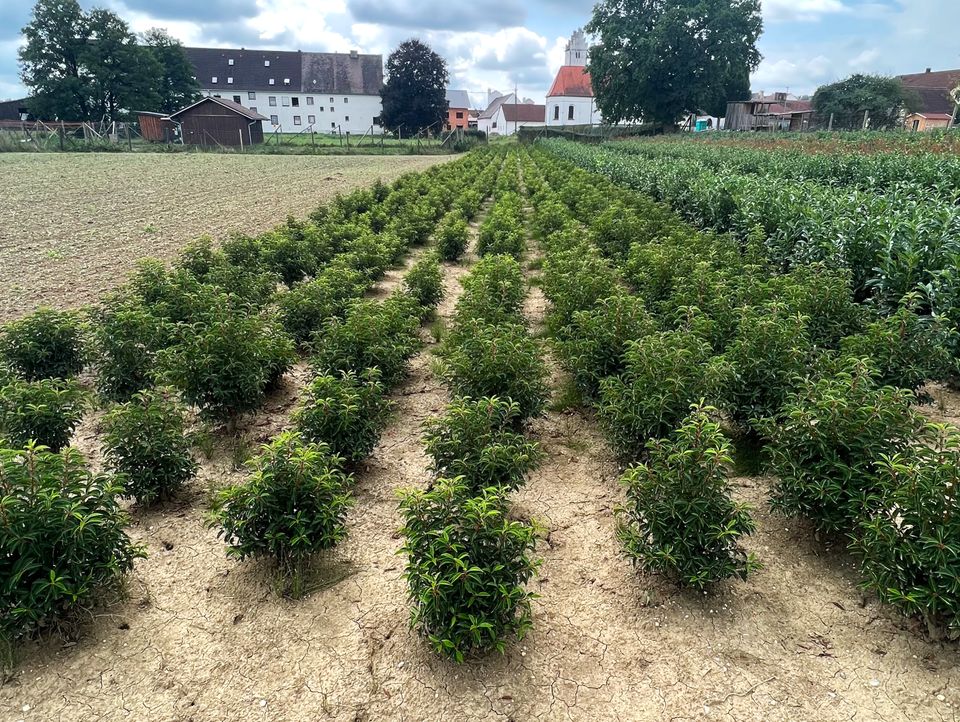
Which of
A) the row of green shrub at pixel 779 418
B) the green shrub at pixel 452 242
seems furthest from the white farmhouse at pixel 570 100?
the row of green shrub at pixel 779 418

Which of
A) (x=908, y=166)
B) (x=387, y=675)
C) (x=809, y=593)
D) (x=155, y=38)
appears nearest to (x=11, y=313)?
(x=387, y=675)

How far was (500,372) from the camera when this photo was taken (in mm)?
4941

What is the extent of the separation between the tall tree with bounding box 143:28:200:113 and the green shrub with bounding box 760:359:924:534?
3188 inches

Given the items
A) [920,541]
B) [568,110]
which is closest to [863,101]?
[920,541]

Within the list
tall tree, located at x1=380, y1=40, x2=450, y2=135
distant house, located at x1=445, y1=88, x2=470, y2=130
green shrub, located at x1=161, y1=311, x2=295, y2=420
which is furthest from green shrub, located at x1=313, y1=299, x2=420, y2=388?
distant house, located at x1=445, y1=88, x2=470, y2=130

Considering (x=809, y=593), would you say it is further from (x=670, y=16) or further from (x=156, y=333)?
(x=670, y=16)

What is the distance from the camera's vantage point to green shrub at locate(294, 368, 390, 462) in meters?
4.41

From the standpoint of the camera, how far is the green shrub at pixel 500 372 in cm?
494

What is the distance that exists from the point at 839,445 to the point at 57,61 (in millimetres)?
79989

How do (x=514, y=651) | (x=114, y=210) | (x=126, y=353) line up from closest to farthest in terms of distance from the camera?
1. (x=514, y=651)
2. (x=126, y=353)
3. (x=114, y=210)

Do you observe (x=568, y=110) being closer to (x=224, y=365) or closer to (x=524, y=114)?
(x=524, y=114)

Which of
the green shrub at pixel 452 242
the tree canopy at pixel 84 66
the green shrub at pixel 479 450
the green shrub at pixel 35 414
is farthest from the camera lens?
the tree canopy at pixel 84 66

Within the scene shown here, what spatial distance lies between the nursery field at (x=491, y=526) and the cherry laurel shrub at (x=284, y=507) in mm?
23

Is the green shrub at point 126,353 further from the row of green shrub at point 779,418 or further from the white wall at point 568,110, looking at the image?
the white wall at point 568,110
